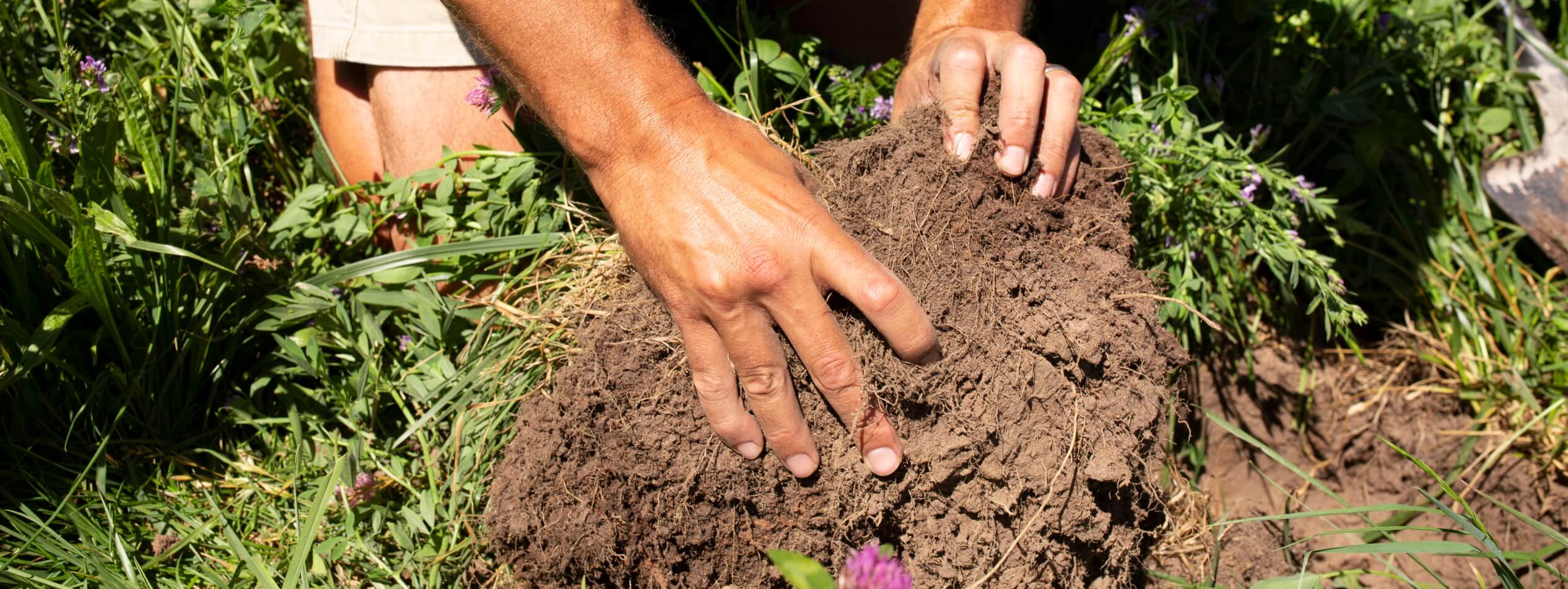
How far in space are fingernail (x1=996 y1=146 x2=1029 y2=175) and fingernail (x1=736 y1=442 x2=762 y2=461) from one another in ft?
2.16

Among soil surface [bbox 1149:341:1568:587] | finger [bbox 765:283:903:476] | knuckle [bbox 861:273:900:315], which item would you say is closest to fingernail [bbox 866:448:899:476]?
finger [bbox 765:283:903:476]

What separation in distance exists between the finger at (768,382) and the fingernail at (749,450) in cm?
3

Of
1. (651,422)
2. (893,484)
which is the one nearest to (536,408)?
(651,422)

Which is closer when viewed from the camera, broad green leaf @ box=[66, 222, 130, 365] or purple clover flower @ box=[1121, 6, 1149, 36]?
broad green leaf @ box=[66, 222, 130, 365]

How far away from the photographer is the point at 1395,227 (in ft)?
8.53

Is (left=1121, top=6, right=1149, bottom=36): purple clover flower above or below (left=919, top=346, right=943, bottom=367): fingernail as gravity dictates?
above

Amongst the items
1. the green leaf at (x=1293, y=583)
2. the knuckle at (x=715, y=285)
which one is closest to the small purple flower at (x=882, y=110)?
the knuckle at (x=715, y=285)

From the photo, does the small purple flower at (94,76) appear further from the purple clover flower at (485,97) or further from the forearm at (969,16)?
the forearm at (969,16)

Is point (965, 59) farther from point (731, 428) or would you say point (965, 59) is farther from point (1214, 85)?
point (1214, 85)

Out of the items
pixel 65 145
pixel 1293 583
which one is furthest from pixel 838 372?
pixel 65 145

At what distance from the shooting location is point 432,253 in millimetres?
1920

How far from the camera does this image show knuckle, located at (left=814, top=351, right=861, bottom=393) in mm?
1453

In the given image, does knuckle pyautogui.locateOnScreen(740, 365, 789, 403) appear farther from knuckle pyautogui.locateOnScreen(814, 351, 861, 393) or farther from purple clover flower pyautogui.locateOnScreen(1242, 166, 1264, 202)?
purple clover flower pyautogui.locateOnScreen(1242, 166, 1264, 202)

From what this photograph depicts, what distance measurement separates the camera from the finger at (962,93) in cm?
166
